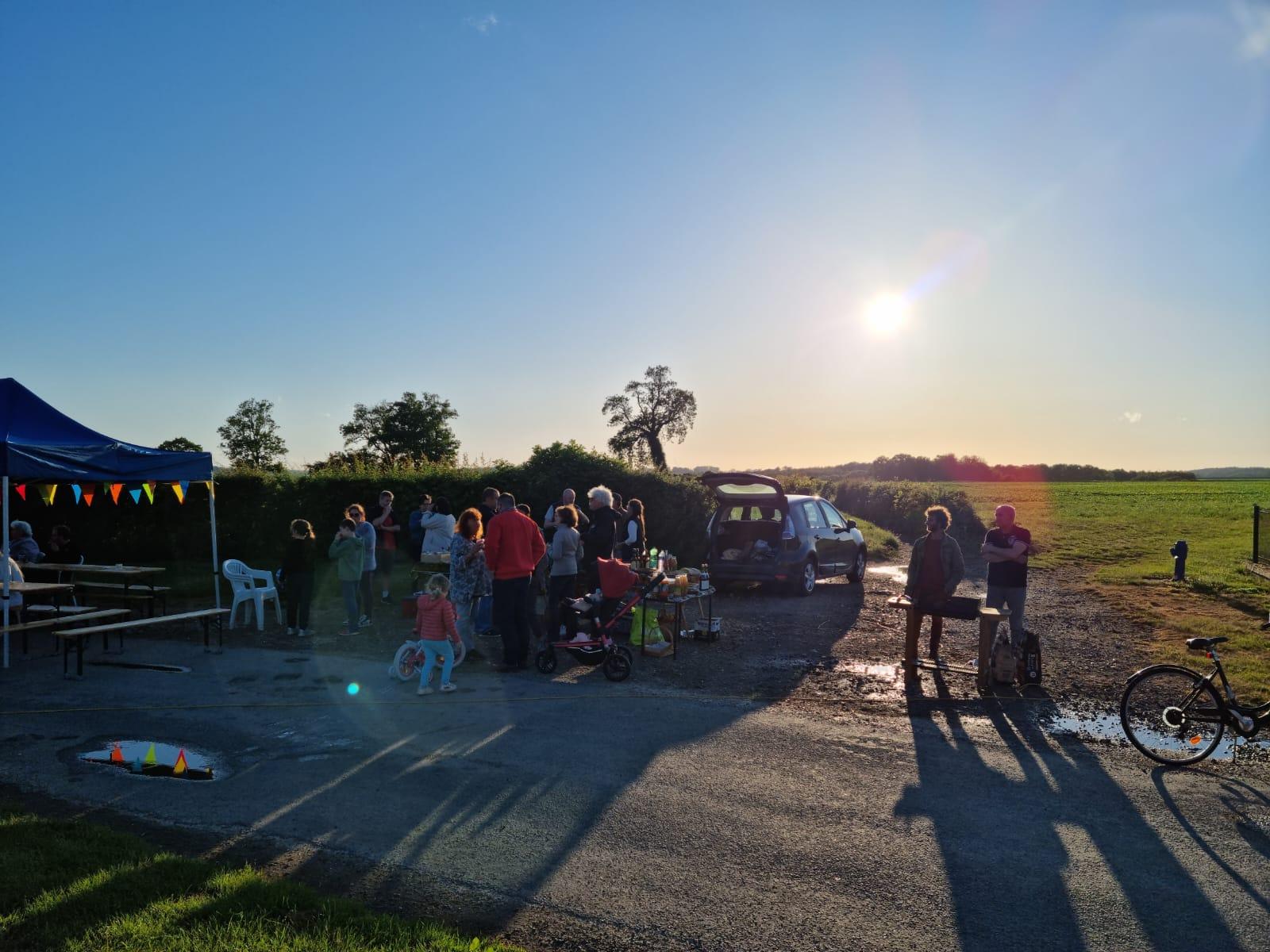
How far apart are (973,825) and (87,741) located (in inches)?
244

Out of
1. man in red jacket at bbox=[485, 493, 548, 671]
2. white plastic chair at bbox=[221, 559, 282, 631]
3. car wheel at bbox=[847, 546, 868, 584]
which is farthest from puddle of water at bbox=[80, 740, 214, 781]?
car wheel at bbox=[847, 546, 868, 584]

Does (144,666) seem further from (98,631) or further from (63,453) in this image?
(63,453)

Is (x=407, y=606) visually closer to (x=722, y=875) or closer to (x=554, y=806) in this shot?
(x=554, y=806)

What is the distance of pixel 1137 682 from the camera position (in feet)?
20.3

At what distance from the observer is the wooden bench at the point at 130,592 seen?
1205 cm

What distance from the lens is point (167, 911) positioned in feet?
12.2

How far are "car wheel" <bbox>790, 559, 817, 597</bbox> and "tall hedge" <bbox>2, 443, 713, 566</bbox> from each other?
3.67 meters

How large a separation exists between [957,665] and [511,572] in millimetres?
4717

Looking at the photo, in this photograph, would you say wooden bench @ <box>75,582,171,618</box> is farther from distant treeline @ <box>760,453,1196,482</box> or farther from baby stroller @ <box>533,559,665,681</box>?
distant treeline @ <box>760,453,1196,482</box>

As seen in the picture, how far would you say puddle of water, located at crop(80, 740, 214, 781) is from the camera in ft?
18.5

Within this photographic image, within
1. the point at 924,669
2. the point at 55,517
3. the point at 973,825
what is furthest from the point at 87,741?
the point at 55,517

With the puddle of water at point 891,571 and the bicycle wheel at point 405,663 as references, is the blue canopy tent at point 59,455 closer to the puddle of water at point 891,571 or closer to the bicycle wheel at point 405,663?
the bicycle wheel at point 405,663

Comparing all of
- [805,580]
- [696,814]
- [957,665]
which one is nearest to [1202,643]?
[957,665]

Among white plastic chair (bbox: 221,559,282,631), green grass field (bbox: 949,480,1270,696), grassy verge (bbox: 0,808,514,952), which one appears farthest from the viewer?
white plastic chair (bbox: 221,559,282,631)
